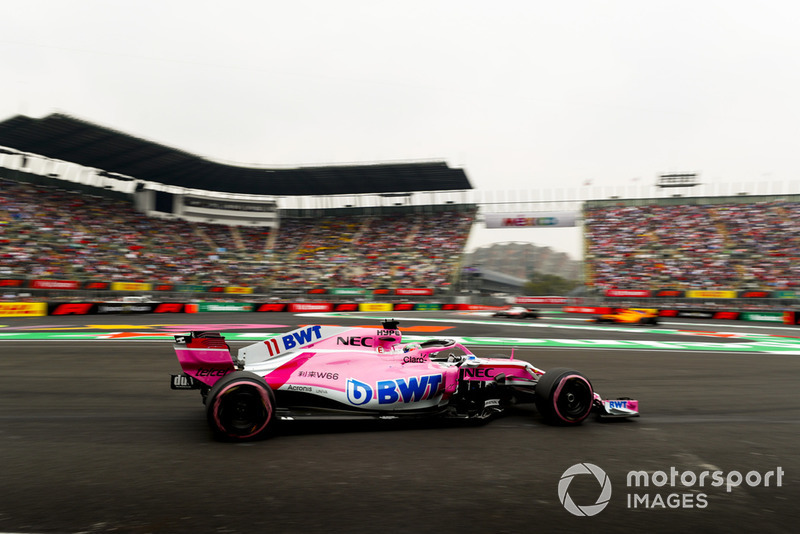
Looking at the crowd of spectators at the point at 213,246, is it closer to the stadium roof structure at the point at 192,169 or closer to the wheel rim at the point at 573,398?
the stadium roof structure at the point at 192,169

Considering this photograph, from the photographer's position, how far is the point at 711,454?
484 centimetres

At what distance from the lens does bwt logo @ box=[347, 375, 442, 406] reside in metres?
5.30

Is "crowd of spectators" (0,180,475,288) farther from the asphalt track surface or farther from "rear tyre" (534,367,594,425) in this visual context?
"rear tyre" (534,367,594,425)

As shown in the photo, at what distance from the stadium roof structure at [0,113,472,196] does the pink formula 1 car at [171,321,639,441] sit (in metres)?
32.3

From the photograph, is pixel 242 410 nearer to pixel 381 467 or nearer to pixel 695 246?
pixel 381 467

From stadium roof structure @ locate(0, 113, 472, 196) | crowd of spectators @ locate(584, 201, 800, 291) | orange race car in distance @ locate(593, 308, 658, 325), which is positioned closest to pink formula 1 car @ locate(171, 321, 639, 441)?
orange race car in distance @ locate(593, 308, 658, 325)

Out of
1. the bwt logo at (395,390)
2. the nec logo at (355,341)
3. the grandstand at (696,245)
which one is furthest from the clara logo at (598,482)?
the grandstand at (696,245)

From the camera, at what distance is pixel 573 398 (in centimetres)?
572

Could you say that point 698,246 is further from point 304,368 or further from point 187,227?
point 187,227

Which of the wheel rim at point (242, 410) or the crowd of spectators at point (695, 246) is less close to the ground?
the crowd of spectators at point (695, 246)

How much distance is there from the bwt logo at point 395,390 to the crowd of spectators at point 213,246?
94.9 feet

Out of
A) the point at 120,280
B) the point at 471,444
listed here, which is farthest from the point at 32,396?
the point at 120,280

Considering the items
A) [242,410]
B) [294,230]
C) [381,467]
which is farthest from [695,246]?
[242,410]

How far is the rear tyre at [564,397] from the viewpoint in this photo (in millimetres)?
5613
